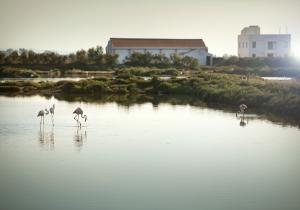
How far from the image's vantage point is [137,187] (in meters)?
8.75

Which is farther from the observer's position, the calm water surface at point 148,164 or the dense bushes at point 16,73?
the dense bushes at point 16,73

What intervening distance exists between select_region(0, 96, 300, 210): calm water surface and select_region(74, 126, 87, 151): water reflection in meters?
0.02

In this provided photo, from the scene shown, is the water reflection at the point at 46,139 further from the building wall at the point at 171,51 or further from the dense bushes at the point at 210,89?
the building wall at the point at 171,51

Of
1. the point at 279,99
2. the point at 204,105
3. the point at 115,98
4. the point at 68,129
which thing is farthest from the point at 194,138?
the point at 115,98

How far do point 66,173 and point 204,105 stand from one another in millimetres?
11994

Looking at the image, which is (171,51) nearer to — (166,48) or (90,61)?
(166,48)

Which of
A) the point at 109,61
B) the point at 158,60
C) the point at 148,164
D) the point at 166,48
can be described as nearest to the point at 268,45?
the point at 166,48

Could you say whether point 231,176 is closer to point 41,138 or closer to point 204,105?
point 41,138

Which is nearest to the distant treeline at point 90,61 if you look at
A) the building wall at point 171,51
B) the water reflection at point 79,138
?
the building wall at point 171,51

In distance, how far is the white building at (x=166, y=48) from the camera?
2064 inches

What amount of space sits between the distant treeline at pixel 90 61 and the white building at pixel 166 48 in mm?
1808

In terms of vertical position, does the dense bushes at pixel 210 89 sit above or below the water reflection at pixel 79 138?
above

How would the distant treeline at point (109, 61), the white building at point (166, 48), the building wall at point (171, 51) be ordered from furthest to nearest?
the white building at point (166, 48) < the building wall at point (171, 51) < the distant treeline at point (109, 61)

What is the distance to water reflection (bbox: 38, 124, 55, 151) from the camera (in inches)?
463
